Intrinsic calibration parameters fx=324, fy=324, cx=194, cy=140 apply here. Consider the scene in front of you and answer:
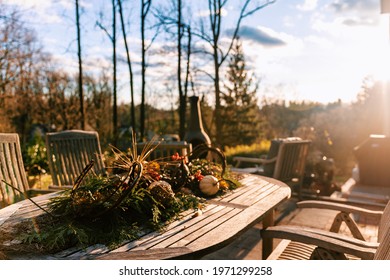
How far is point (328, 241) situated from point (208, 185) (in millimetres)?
825

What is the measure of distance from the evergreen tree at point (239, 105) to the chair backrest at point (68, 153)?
13534 millimetres

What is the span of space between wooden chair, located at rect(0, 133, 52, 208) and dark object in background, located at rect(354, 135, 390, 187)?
4.82 meters

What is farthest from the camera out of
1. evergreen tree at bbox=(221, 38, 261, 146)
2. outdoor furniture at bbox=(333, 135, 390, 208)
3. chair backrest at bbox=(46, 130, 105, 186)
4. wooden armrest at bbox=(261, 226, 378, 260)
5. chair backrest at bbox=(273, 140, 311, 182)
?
evergreen tree at bbox=(221, 38, 261, 146)

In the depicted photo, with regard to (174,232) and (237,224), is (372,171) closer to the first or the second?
(237,224)

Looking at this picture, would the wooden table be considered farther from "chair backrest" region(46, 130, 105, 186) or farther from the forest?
"chair backrest" region(46, 130, 105, 186)

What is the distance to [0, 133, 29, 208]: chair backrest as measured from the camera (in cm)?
224

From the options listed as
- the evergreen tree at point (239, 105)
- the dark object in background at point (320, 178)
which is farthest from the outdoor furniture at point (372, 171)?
the evergreen tree at point (239, 105)

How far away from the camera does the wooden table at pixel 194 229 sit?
4.05 ft

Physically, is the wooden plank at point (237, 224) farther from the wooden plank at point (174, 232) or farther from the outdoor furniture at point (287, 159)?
the outdoor furniture at point (287, 159)

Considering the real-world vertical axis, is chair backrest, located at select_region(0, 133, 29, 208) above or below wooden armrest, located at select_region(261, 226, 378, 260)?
above

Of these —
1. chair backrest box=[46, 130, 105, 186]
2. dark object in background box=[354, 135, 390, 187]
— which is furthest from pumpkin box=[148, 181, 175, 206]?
dark object in background box=[354, 135, 390, 187]

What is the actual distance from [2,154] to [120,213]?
50.2 inches

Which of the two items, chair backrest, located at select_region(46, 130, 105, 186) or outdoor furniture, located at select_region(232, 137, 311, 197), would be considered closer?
chair backrest, located at select_region(46, 130, 105, 186)
